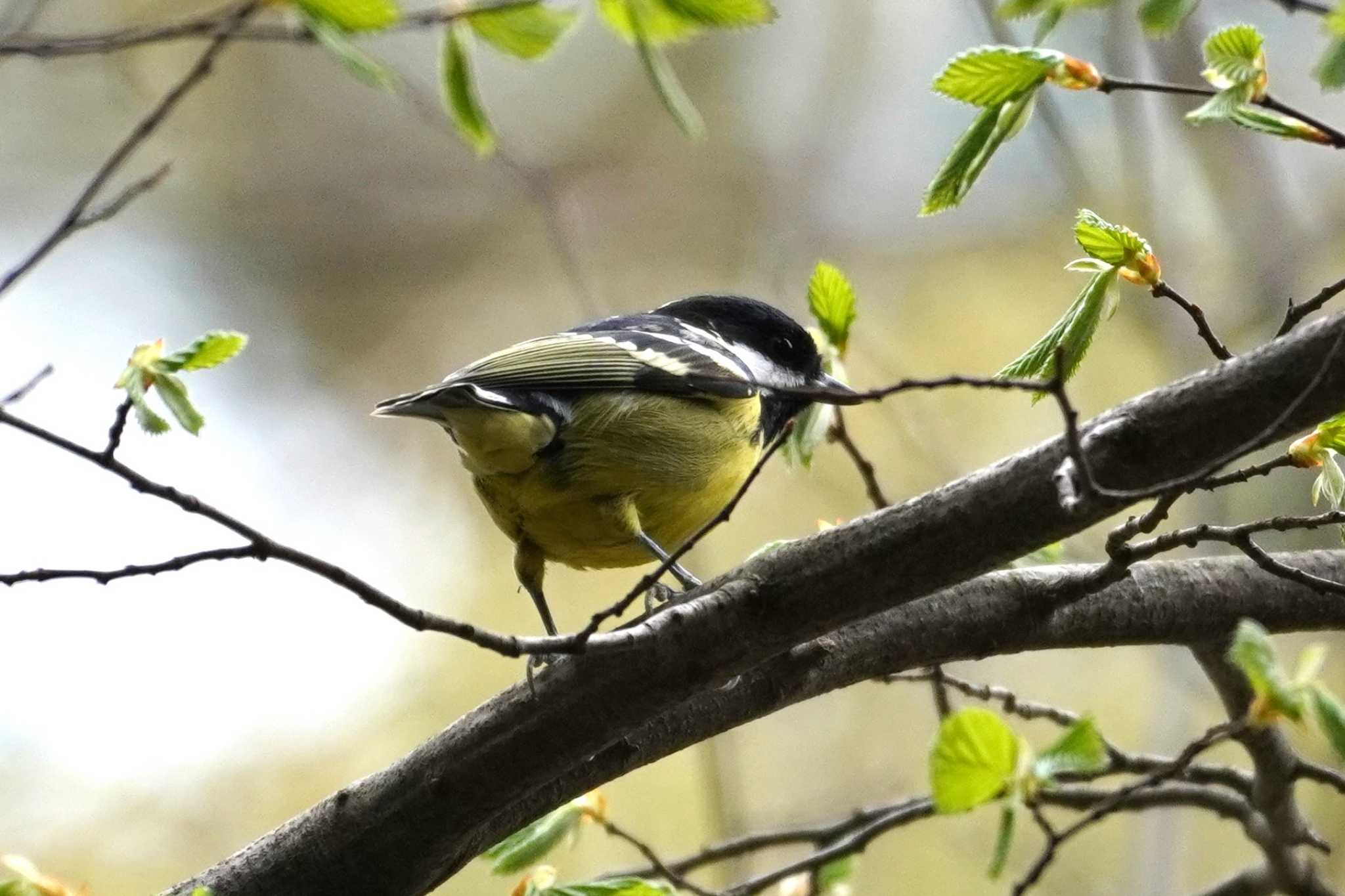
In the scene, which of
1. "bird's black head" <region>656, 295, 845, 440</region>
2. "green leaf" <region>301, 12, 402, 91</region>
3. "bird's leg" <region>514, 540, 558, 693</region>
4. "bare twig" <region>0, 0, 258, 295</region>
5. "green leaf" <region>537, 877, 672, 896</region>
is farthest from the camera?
"bird's black head" <region>656, 295, 845, 440</region>

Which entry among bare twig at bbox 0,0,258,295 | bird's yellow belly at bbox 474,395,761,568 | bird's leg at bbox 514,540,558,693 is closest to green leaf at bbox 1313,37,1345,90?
bare twig at bbox 0,0,258,295

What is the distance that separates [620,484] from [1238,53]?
4.48 feet

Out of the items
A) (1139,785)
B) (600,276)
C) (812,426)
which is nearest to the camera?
(1139,785)

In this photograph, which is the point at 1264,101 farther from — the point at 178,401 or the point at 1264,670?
the point at 178,401

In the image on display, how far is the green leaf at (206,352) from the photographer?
132 centimetres

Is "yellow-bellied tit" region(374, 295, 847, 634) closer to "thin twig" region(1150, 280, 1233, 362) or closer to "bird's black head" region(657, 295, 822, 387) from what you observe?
"bird's black head" region(657, 295, 822, 387)

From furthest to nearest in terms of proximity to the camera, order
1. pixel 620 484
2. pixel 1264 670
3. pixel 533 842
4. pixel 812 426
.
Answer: pixel 620 484
pixel 812 426
pixel 533 842
pixel 1264 670

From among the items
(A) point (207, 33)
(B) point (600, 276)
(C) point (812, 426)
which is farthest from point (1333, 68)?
(B) point (600, 276)

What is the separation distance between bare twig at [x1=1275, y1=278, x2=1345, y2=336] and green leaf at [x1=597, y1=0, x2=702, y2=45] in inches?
29.4

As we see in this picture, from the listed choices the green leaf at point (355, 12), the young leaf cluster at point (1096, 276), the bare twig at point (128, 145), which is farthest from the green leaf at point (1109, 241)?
the bare twig at point (128, 145)

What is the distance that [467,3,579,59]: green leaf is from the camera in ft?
4.14

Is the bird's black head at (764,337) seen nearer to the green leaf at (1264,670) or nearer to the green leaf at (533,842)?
the green leaf at (533,842)

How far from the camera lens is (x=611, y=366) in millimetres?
2596

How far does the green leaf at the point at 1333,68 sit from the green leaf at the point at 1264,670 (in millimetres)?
750
